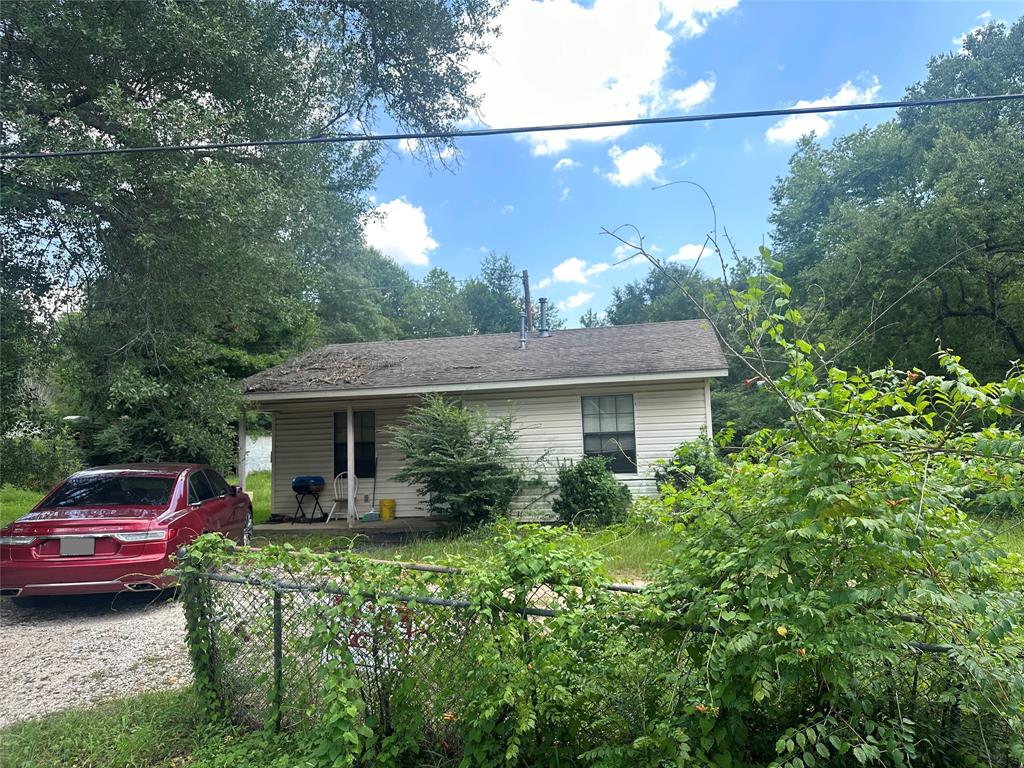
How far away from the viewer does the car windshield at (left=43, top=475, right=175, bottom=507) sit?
609 cm

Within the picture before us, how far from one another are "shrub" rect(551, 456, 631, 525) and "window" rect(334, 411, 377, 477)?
436cm

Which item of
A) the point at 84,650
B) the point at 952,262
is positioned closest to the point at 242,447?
the point at 84,650

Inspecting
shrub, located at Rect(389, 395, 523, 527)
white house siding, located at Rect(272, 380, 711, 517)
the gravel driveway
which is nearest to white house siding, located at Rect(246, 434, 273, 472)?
white house siding, located at Rect(272, 380, 711, 517)

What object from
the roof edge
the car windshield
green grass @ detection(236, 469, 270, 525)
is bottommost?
green grass @ detection(236, 469, 270, 525)

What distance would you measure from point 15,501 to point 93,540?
37.4 feet

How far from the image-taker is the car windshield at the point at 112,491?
6.09m

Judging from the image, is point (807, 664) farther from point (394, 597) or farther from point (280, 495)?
point (280, 495)

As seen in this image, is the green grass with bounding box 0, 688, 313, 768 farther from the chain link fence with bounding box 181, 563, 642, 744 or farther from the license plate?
the license plate

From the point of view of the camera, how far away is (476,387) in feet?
35.3

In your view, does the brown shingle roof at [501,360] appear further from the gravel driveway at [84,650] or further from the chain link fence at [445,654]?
the chain link fence at [445,654]

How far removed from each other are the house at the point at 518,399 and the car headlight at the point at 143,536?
5249mm

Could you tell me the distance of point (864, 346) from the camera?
1330cm

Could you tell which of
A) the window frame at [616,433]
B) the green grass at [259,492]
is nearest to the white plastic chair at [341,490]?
the green grass at [259,492]

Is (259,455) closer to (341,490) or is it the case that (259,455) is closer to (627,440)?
(341,490)
